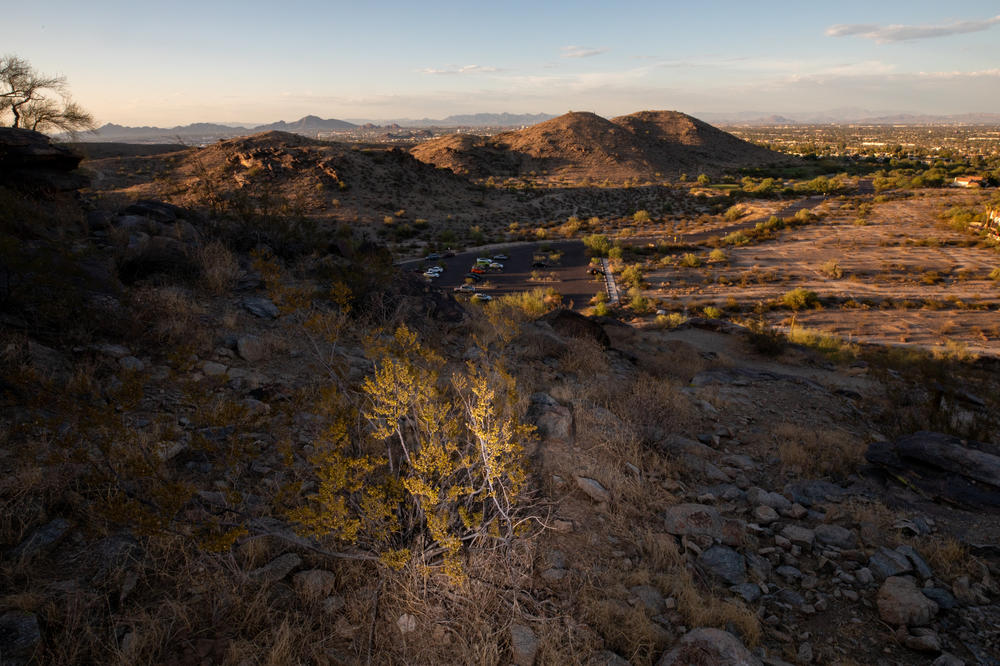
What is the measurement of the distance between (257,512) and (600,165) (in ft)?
266

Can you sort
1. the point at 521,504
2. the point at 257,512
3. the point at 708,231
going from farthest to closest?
1. the point at 708,231
2. the point at 521,504
3. the point at 257,512

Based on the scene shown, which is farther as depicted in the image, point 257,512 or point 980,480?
point 980,480

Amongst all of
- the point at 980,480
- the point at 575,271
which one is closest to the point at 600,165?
the point at 575,271

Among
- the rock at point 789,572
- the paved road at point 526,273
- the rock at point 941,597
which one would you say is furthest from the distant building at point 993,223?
the rock at point 789,572

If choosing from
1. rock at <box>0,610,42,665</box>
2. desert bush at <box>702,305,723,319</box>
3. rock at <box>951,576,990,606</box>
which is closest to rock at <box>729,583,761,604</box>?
rock at <box>951,576,990,606</box>

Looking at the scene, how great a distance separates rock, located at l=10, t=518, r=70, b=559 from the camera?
275 centimetres

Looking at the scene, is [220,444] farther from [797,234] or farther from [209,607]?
[797,234]

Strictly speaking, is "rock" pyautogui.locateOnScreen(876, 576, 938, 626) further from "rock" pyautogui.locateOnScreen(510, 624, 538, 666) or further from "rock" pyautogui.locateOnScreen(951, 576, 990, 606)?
"rock" pyautogui.locateOnScreen(510, 624, 538, 666)

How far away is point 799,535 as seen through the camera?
3.97 meters

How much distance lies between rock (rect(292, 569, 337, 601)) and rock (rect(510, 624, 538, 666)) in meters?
1.20

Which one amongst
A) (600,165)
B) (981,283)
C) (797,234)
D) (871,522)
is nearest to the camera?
(871,522)

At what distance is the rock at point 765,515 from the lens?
168 inches

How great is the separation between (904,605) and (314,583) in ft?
13.2

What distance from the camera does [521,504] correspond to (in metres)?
3.88
